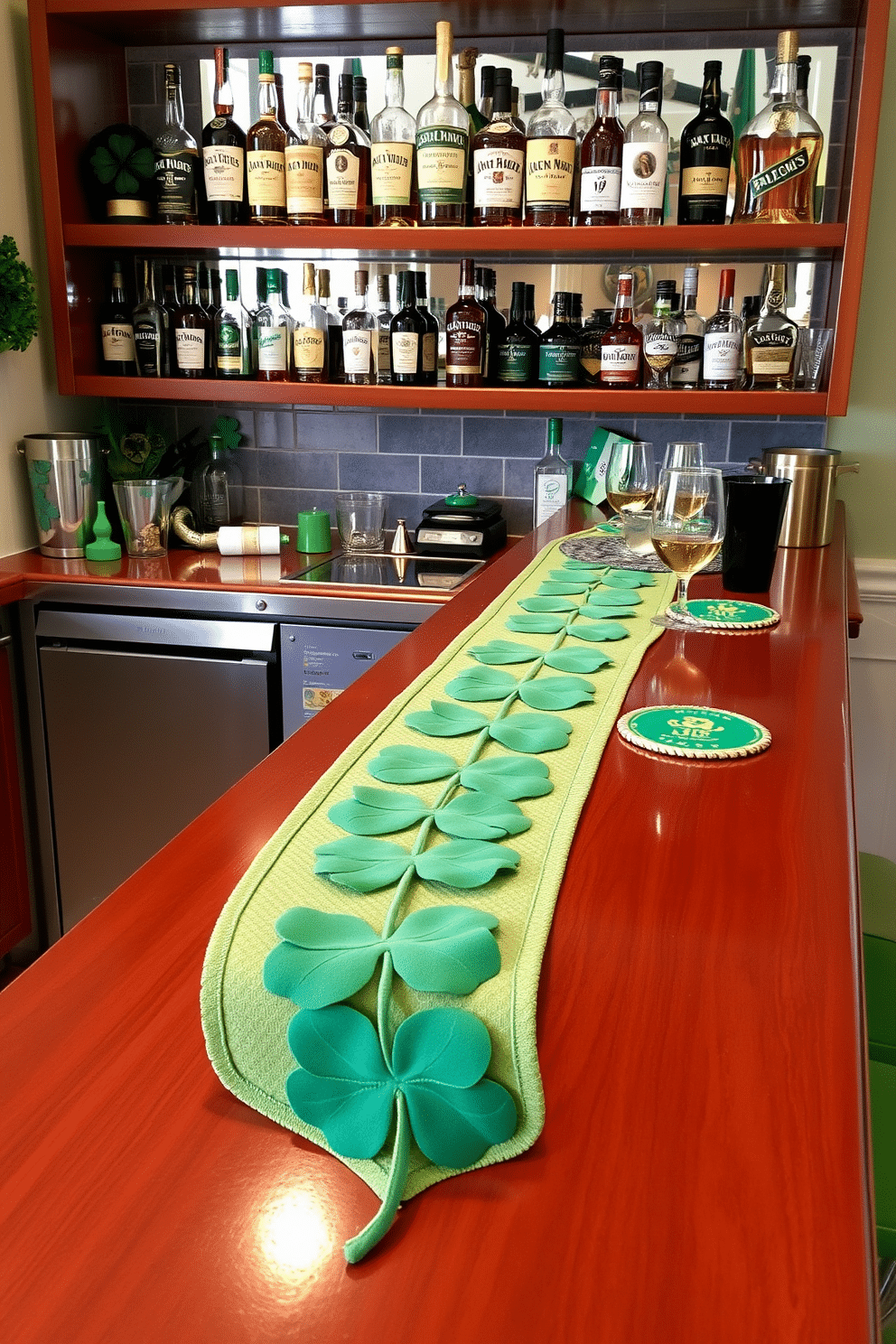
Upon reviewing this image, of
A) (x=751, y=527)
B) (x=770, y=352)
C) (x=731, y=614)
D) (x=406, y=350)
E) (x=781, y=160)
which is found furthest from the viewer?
(x=406, y=350)

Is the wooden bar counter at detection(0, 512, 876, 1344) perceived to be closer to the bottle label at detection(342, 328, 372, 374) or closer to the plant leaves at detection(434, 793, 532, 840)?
the plant leaves at detection(434, 793, 532, 840)

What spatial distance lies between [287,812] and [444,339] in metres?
2.17

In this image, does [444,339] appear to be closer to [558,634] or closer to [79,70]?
[79,70]

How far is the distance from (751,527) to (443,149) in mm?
1337

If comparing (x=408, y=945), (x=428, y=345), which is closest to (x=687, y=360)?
(x=428, y=345)

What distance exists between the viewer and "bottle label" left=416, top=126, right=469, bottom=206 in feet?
7.93

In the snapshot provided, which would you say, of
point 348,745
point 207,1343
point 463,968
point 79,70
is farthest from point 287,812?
point 79,70

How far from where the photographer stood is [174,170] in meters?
2.67

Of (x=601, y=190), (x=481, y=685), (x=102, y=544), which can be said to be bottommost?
(x=102, y=544)

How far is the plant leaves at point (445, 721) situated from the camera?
38.6 inches

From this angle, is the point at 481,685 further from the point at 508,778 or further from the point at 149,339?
the point at 149,339

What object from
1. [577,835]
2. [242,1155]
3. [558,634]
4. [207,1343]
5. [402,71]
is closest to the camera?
[207,1343]

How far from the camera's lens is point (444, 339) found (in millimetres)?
2799

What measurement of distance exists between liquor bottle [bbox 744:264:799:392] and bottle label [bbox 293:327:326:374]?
1026 mm
